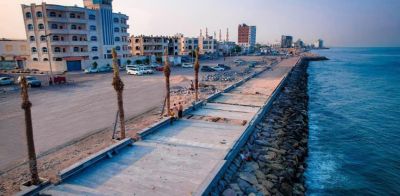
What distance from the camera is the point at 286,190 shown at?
13.4 m

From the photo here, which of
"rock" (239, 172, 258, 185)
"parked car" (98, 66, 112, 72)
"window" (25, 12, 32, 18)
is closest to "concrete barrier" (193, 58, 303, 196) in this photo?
"rock" (239, 172, 258, 185)

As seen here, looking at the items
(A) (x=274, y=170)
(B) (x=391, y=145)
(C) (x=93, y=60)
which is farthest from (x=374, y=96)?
(C) (x=93, y=60)

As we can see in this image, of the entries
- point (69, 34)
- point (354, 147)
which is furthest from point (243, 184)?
point (69, 34)

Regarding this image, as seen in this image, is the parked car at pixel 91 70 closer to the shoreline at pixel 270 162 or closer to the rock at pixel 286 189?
the shoreline at pixel 270 162

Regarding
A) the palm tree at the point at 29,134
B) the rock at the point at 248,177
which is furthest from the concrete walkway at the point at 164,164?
the rock at the point at 248,177

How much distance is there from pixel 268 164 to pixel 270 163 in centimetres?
26

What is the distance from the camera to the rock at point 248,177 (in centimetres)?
1324

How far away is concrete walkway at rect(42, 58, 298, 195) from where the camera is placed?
10625mm

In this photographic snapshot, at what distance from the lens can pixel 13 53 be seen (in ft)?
230

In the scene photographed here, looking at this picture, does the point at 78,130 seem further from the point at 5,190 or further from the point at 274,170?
the point at 274,170

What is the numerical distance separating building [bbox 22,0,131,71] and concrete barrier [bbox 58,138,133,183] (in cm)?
5319

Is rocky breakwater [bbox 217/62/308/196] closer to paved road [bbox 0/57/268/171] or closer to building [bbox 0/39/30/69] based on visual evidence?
paved road [bbox 0/57/268/171]

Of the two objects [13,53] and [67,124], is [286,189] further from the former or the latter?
[13,53]

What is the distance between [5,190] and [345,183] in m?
18.8
